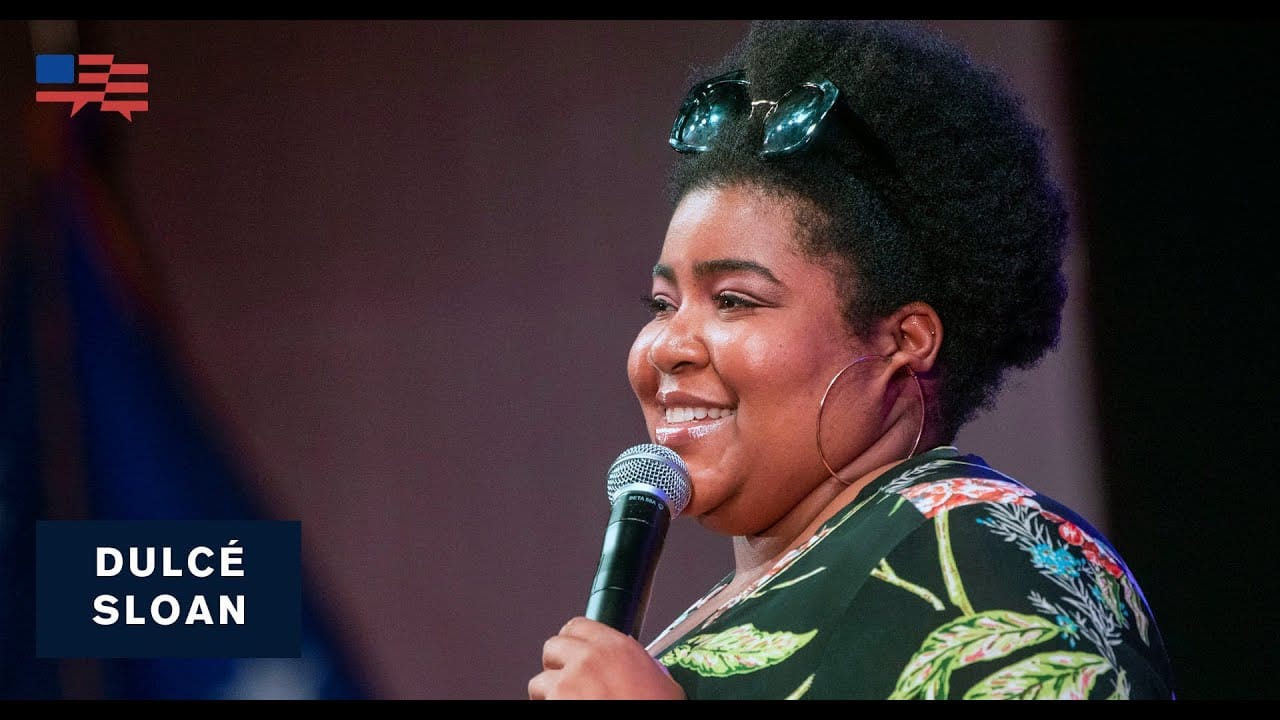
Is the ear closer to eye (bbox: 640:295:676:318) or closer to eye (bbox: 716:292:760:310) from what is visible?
eye (bbox: 716:292:760:310)

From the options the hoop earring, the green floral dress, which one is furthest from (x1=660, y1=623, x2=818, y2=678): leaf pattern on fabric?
the hoop earring

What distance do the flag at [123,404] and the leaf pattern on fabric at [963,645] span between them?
254 centimetres

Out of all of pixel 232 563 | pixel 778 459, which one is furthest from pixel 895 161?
→ pixel 232 563

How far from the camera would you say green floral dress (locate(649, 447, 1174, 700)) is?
1.30m

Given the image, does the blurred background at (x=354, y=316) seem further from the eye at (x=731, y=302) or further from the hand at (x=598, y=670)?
the hand at (x=598, y=670)

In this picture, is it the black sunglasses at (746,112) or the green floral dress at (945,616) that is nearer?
the green floral dress at (945,616)

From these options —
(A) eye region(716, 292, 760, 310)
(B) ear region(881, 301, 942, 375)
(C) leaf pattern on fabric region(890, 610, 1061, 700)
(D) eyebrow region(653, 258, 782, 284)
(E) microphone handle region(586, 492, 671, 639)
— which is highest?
(D) eyebrow region(653, 258, 782, 284)

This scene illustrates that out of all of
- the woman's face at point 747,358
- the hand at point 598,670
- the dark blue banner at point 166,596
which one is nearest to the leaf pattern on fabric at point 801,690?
the hand at point 598,670

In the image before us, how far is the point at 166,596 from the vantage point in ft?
9.84

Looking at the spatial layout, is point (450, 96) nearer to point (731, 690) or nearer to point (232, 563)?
point (232, 563)

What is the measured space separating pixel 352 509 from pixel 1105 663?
2.64 m

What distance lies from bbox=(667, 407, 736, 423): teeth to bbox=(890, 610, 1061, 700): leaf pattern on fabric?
1.82 ft

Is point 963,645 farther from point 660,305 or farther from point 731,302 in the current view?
point 660,305

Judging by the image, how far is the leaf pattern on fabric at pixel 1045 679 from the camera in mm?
1264
